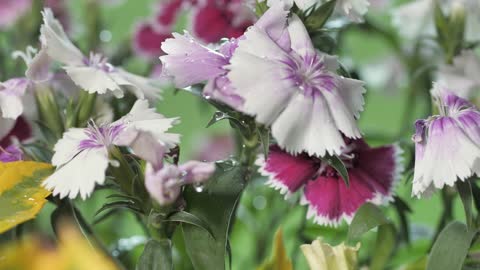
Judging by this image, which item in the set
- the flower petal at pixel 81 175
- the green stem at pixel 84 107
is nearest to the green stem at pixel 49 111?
the green stem at pixel 84 107

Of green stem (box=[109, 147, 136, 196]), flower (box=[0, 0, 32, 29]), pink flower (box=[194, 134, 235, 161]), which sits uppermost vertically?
green stem (box=[109, 147, 136, 196])

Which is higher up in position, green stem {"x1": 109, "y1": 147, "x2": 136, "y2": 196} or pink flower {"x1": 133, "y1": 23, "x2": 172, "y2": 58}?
green stem {"x1": 109, "y1": 147, "x2": 136, "y2": 196}

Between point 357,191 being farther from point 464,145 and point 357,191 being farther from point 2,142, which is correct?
point 2,142

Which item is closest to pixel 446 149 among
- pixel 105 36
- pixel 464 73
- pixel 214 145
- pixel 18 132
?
pixel 464 73

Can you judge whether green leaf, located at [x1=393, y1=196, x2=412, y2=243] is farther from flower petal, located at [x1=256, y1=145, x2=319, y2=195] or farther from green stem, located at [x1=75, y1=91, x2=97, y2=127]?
green stem, located at [x1=75, y1=91, x2=97, y2=127]

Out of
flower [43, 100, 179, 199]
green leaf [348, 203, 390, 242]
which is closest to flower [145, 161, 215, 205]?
flower [43, 100, 179, 199]

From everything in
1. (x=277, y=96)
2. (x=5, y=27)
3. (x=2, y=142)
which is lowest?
(x=5, y=27)

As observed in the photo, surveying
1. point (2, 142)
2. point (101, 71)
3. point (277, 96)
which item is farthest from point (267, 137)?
point (2, 142)

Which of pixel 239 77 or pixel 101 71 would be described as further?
pixel 101 71

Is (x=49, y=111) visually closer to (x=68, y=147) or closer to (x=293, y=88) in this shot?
(x=68, y=147)
